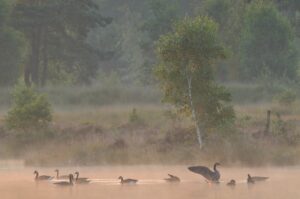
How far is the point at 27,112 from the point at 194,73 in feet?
26.1

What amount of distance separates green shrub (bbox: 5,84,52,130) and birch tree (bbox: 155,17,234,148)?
258 inches

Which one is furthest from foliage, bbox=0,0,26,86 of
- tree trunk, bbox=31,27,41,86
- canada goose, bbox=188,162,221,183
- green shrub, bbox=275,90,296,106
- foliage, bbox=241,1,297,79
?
canada goose, bbox=188,162,221,183

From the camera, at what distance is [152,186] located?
29109 mm

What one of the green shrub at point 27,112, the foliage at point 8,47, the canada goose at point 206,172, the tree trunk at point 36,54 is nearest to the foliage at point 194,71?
the green shrub at point 27,112

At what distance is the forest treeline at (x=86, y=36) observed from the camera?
67438 millimetres

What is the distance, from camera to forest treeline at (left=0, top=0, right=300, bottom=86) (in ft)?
221

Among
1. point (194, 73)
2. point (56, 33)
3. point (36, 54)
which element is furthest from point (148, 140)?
point (56, 33)

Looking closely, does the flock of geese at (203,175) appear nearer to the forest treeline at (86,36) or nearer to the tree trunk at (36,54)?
the forest treeline at (86,36)

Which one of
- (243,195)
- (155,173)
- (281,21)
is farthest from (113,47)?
(243,195)

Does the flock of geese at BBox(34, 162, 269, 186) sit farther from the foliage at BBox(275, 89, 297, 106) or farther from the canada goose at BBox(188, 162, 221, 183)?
the foliage at BBox(275, 89, 297, 106)

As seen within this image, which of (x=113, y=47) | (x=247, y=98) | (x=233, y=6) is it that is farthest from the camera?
(x=113, y=47)

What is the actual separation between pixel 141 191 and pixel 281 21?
41.3 m

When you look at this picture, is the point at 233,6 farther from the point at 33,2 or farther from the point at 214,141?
the point at 214,141

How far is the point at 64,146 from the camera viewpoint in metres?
39.1
